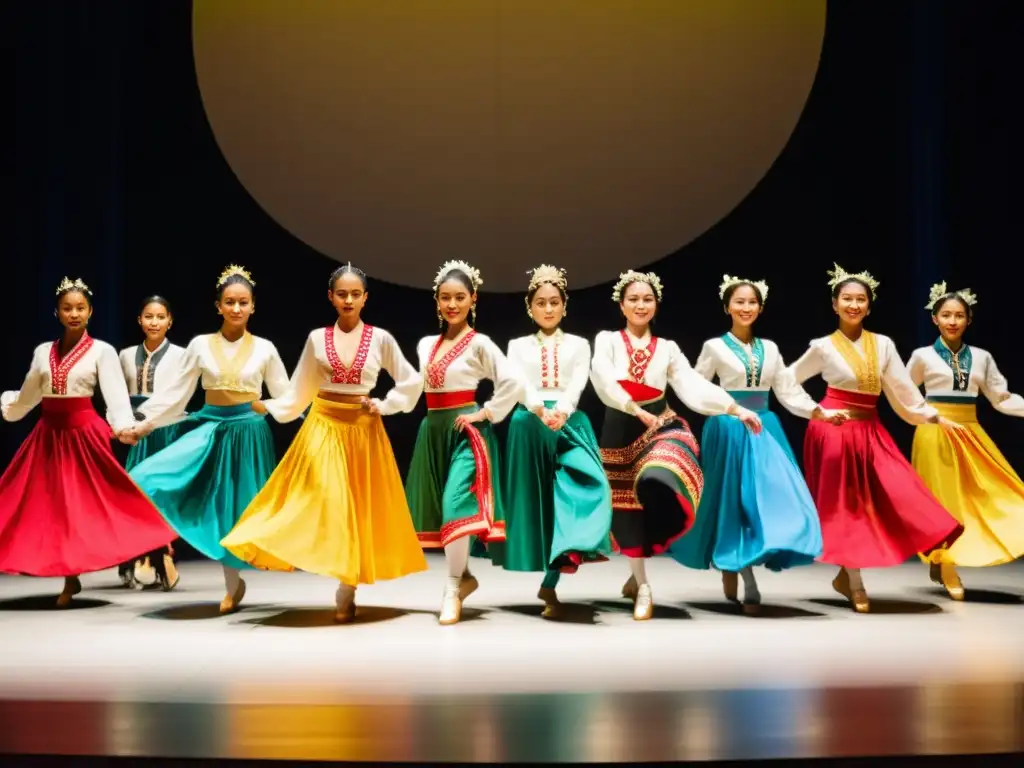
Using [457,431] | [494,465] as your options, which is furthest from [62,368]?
[494,465]

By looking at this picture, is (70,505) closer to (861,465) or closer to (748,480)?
(748,480)

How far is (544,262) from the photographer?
6.03m

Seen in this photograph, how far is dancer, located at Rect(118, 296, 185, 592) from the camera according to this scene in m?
5.27

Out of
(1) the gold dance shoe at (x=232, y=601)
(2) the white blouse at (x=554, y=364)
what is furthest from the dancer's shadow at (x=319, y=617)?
(2) the white blouse at (x=554, y=364)

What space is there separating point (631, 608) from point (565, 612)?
30cm

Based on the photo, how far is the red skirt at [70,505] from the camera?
4.50 m

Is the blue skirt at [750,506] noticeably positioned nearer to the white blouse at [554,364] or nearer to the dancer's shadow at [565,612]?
the dancer's shadow at [565,612]

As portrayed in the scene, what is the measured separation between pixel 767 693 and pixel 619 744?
2.10 feet

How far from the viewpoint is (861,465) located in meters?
4.64

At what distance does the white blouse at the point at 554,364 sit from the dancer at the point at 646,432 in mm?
62

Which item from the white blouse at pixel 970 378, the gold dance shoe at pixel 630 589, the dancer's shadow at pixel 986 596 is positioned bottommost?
the dancer's shadow at pixel 986 596

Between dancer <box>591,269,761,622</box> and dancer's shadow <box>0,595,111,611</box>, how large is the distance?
2091mm

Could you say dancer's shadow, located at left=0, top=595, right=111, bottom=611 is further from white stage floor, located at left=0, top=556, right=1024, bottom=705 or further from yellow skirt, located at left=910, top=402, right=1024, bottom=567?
yellow skirt, located at left=910, top=402, right=1024, bottom=567

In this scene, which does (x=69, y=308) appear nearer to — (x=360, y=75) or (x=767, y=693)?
(x=360, y=75)
